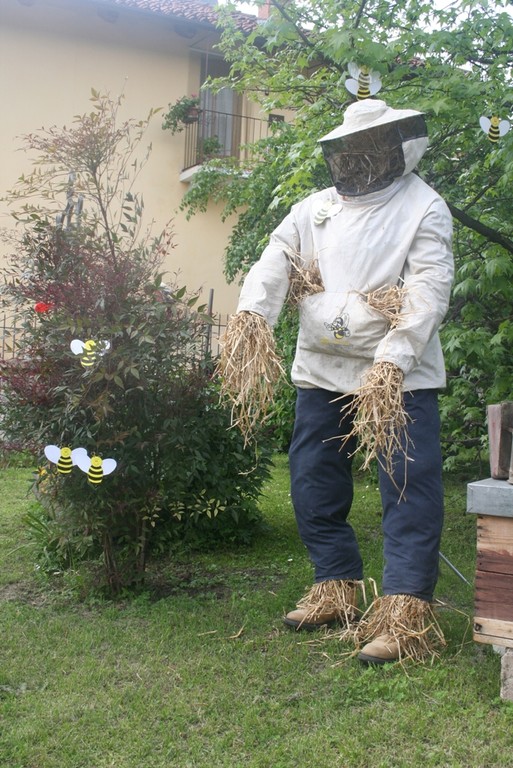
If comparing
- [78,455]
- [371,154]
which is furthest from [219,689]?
[371,154]

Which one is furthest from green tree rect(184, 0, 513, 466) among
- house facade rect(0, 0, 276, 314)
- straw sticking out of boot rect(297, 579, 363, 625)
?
house facade rect(0, 0, 276, 314)

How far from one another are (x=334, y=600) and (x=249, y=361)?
1.09 metres

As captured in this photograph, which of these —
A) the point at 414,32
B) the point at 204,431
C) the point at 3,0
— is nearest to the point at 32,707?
the point at 204,431

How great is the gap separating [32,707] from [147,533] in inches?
53.8

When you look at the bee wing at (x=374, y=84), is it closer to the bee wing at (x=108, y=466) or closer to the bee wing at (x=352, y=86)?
the bee wing at (x=352, y=86)

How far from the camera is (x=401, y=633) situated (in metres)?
3.11

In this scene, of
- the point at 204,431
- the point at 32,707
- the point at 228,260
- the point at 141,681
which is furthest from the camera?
the point at 228,260

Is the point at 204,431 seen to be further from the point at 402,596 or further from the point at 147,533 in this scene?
the point at 402,596

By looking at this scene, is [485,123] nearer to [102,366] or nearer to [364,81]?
[364,81]

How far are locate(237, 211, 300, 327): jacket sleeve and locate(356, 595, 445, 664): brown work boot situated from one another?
1.16 metres

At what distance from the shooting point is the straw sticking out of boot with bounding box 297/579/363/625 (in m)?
3.49

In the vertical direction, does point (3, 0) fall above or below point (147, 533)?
above

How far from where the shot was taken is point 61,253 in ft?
12.6

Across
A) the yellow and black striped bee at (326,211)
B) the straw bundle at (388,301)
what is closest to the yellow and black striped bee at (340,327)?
the straw bundle at (388,301)
